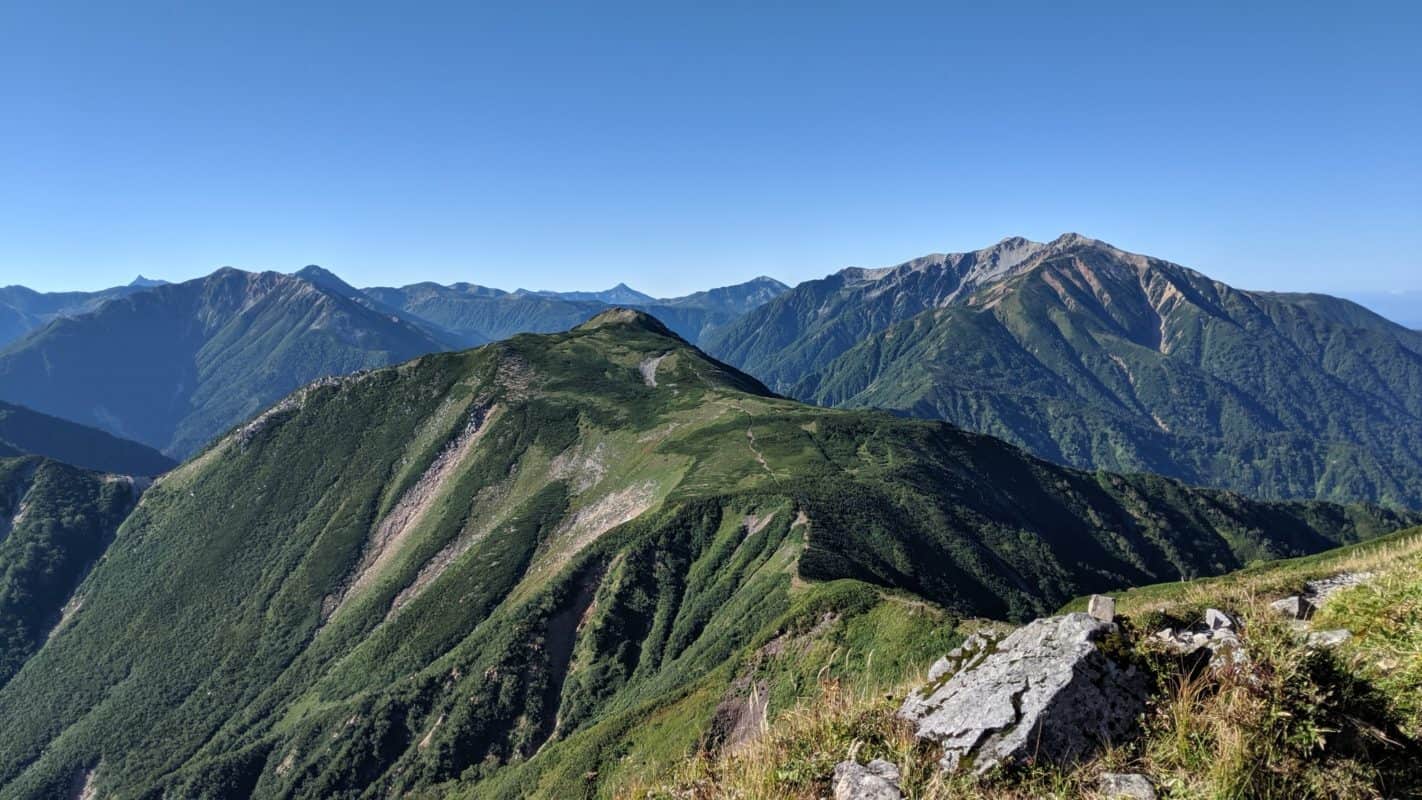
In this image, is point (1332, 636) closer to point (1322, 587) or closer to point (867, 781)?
point (867, 781)

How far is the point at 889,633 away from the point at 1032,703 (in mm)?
56297

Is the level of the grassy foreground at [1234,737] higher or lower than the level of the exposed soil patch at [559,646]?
higher

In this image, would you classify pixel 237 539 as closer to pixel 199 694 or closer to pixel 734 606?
pixel 199 694

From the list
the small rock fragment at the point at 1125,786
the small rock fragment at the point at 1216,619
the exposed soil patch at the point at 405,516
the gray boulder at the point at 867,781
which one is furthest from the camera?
the exposed soil patch at the point at 405,516

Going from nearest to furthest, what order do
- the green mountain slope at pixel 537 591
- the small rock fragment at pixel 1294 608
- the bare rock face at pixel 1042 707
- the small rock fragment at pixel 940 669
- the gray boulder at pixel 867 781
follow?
the gray boulder at pixel 867 781
the bare rock face at pixel 1042 707
the small rock fragment at pixel 940 669
the small rock fragment at pixel 1294 608
the green mountain slope at pixel 537 591

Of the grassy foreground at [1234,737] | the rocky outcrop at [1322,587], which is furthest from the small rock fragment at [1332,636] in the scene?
the rocky outcrop at [1322,587]

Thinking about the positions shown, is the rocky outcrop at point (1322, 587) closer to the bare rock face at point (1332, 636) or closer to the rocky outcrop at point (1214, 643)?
the bare rock face at point (1332, 636)

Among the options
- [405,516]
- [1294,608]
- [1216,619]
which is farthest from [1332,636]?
[405,516]

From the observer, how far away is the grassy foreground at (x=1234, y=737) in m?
7.51

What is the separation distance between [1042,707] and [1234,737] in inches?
90.7

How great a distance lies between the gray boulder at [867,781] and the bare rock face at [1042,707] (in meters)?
0.87

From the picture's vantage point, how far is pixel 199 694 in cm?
14862

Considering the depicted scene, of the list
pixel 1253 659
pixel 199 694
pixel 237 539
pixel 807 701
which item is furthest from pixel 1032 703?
pixel 237 539

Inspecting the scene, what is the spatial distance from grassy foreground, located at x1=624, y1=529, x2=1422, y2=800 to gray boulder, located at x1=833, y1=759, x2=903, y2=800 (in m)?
0.18
